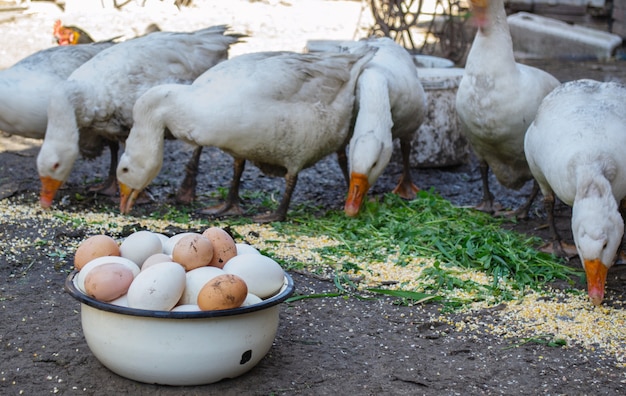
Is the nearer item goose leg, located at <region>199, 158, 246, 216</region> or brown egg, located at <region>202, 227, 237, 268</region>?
brown egg, located at <region>202, 227, 237, 268</region>

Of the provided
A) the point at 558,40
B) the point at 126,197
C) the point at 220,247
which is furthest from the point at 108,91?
the point at 558,40

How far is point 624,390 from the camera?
3.46 meters

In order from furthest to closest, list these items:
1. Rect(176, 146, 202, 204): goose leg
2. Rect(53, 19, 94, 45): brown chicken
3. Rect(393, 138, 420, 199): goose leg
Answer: Rect(53, 19, 94, 45): brown chicken → Rect(393, 138, 420, 199): goose leg → Rect(176, 146, 202, 204): goose leg

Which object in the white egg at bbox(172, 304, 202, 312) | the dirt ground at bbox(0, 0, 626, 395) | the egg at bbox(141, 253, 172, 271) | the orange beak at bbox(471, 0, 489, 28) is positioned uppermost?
the orange beak at bbox(471, 0, 489, 28)

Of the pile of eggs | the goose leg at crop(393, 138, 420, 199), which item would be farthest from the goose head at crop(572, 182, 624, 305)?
the goose leg at crop(393, 138, 420, 199)

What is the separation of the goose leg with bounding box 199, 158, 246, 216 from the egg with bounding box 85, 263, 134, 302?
3123 millimetres

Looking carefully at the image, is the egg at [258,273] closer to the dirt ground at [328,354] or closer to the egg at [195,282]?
the egg at [195,282]

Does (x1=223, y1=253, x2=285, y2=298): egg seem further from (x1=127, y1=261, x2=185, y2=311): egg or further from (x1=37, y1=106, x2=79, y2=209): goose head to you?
(x1=37, y1=106, x2=79, y2=209): goose head

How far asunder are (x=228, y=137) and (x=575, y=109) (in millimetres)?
2439

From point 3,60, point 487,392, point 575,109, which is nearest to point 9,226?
point 487,392

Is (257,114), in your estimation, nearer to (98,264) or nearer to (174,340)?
(98,264)

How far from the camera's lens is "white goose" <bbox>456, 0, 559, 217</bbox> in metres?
5.93

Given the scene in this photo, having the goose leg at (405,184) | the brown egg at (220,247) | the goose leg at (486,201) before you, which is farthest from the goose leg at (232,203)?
the brown egg at (220,247)

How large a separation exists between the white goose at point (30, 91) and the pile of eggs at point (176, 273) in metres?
3.04
